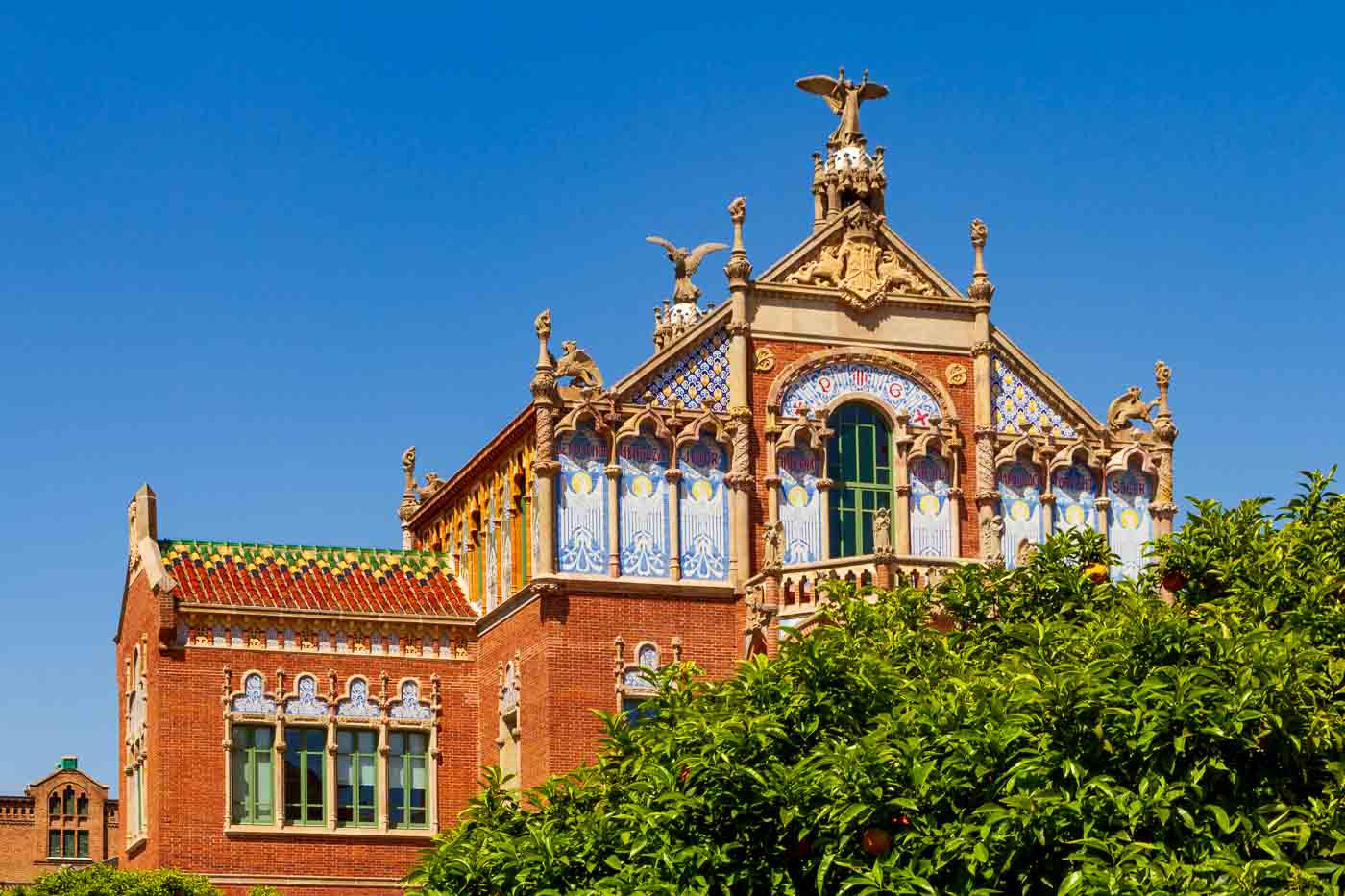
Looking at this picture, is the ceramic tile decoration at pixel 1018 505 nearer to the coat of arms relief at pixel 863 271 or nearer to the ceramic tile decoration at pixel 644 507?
the coat of arms relief at pixel 863 271

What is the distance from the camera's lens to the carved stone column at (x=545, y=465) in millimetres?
44844

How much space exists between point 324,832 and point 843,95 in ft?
57.0

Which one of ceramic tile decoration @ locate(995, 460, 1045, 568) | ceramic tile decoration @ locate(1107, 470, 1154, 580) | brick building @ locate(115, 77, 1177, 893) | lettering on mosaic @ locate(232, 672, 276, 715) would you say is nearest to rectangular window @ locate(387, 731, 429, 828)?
brick building @ locate(115, 77, 1177, 893)

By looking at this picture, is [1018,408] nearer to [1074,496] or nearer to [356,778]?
[1074,496]

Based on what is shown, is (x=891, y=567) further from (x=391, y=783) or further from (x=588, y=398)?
(x=391, y=783)

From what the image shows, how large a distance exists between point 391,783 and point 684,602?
22.1 ft

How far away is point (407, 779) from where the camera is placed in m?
47.3

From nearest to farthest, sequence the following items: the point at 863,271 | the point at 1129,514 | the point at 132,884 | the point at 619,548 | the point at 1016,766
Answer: the point at 1016,766 → the point at 132,884 → the point at 619,548 → the point at 863,271 → the point at 1129,514

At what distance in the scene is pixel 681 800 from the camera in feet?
88.2

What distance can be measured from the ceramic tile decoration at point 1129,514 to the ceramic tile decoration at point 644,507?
8991mm

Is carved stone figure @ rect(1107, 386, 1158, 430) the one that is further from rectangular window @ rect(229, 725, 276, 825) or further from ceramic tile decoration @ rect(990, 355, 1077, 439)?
rectangular window @ rect(229, 725, 276, 825)

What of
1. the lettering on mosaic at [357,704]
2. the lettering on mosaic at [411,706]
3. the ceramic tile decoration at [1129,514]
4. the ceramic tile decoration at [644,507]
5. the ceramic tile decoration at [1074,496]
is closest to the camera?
the ceramic tile decoration at [644,507]

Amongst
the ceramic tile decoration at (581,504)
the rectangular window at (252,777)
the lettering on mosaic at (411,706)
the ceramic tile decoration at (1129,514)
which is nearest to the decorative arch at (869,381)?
the ceramic tile decoration at (581,504)

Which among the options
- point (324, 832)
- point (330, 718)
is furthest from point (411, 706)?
point (324, 832)
